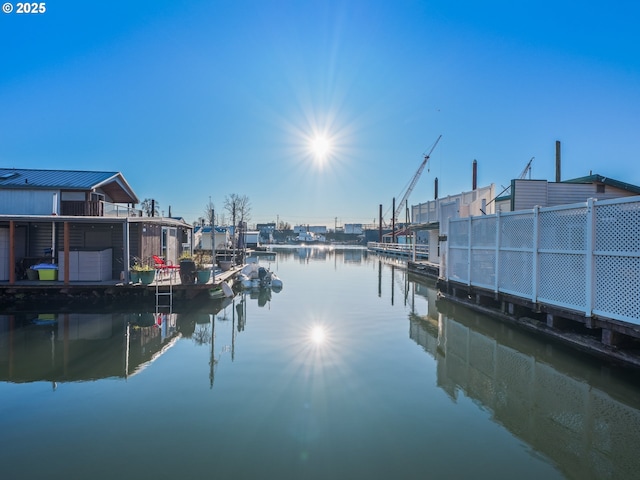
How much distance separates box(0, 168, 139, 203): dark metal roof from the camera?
18953 mm

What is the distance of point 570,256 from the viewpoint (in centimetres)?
802

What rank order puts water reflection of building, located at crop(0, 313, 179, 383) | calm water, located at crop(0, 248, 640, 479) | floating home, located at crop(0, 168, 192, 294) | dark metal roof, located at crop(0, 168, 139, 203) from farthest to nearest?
1. dark metal roof, located at crop(0, 168, 139, 203)
2. floating home, located at crop(0, 168, 192, 294)
3. water reflection of building, located at crop(0, 313, 179, 383)
4. calm water, located at crop(0, 248, 640, 479)

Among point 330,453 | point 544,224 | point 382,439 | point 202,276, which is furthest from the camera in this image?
point 202,276

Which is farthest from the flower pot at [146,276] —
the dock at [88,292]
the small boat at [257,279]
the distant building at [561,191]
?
the distant building at [561,191]

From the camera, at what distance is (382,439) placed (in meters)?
4.67

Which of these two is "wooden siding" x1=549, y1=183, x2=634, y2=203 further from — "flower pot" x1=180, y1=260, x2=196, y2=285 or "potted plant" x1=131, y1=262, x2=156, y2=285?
"potted plant" x1=131, y1=262, x2=156, y2=285

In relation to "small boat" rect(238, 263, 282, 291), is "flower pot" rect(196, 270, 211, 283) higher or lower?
higher

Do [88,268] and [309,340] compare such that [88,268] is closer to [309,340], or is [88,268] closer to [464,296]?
[309,340]

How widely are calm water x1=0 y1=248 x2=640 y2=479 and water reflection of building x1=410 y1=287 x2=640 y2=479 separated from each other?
3 centimetres

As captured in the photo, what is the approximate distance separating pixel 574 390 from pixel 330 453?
4251mm

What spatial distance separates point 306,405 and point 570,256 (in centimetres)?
596

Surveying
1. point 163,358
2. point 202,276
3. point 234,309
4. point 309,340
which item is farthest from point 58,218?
point 309,340

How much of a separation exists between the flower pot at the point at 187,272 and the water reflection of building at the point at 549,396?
26.7ft

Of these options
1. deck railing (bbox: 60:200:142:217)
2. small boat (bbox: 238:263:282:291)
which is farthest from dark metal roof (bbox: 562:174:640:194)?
deck railing (bbox: 60:200:142:217)
